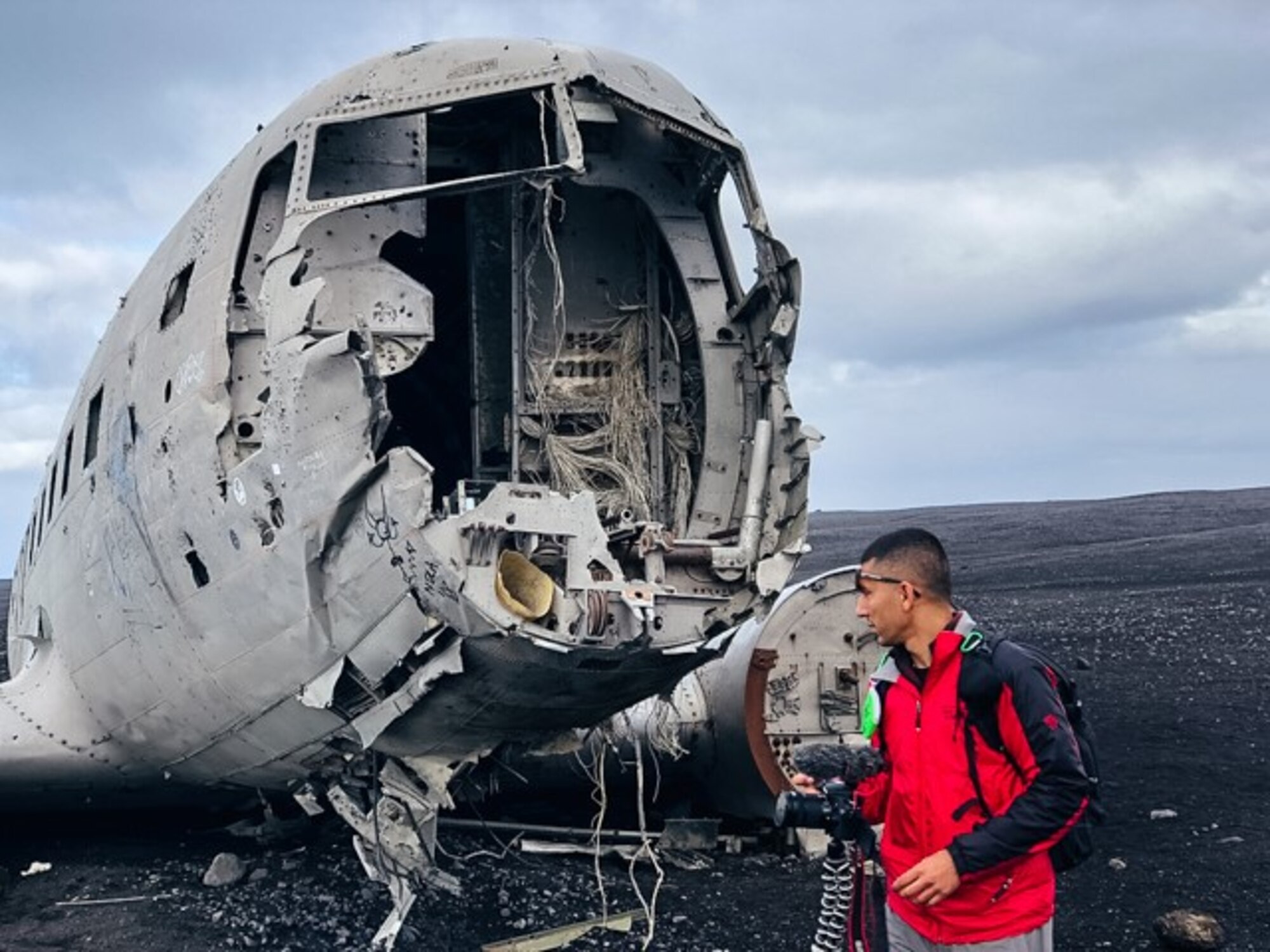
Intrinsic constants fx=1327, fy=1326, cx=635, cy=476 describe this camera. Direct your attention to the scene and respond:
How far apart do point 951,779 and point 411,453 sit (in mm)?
2450

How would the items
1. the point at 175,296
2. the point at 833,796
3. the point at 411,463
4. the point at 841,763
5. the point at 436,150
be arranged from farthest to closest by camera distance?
the point at 436,150
the point at 175,296
the point at 411,463
the point at 841,763
the point at 833,796

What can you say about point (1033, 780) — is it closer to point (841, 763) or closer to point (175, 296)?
point (841, 763)

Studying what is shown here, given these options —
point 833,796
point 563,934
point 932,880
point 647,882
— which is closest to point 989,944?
point 932,880

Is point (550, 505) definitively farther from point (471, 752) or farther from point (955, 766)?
point (955, 766)

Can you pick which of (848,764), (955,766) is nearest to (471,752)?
(848,764)

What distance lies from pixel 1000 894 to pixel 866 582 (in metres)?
0.91

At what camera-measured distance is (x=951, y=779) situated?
3.59 metres

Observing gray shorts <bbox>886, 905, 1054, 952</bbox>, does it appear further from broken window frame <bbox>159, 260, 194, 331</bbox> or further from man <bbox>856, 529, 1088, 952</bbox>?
broken window frame <bbox>159, 260, 194, 331</bbox>

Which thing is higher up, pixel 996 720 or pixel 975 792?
pixel 996 720

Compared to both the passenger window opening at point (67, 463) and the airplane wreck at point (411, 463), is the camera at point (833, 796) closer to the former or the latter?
the airplane wreck at point (411, 463)

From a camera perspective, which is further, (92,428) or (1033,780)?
(92,428)

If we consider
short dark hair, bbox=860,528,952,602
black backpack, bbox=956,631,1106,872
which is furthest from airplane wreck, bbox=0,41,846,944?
black backpack, bbox=956,631,1106,872

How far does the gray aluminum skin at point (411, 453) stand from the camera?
5211 mm

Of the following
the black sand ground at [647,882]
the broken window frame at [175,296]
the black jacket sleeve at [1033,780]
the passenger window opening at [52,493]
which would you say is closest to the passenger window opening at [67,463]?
the passenger window opening at [52,493]
